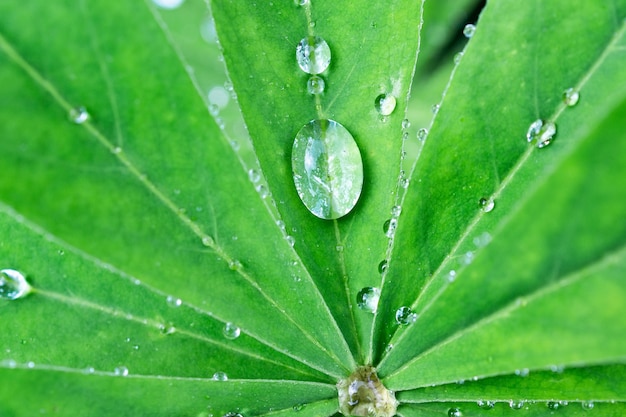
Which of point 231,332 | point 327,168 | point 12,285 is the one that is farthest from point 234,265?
point 12,285

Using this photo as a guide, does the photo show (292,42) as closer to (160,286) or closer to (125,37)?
(125,37)

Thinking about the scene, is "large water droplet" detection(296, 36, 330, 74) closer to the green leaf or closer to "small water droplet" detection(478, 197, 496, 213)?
the green leaf

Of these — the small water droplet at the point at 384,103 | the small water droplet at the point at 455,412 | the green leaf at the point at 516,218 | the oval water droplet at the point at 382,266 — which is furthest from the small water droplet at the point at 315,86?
the small water droplet at the point at 455,412

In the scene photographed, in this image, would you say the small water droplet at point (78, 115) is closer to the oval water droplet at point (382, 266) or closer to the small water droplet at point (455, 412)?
the oval water droplet at point (382, 266)

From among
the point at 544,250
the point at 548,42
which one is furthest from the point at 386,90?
the point at 544,250

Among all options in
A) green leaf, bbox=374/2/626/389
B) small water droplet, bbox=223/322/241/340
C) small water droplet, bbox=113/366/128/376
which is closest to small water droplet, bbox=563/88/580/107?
green leaf, bbox=374/2/626/389

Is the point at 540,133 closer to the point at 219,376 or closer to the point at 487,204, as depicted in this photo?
the point at 487,204
